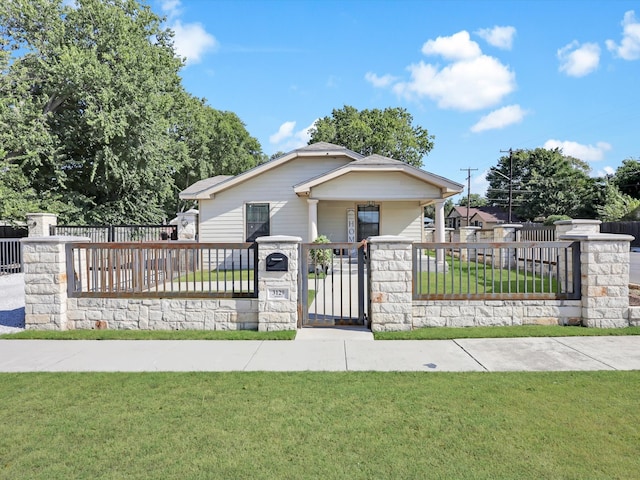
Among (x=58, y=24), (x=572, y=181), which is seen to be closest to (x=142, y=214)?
(x=58, y=24)

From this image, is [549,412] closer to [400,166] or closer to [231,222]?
[400,166]

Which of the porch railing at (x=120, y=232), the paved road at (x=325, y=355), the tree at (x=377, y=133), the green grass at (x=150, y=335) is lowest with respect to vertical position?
the paved road at (x=325, y=355)

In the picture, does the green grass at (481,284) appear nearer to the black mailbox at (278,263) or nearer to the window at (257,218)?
the black mailbox at (278,263)

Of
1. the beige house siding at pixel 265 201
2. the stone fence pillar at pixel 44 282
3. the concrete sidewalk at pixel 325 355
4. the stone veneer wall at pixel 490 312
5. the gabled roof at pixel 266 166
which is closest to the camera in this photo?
the concrete sidewalk at pixel 325 355

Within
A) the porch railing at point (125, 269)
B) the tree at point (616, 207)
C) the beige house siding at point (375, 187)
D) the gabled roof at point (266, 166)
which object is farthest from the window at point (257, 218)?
the tree at point (616, 207)

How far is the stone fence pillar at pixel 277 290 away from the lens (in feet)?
20.8

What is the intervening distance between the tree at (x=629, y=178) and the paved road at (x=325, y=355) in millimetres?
42102

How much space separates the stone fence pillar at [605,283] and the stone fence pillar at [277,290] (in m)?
4.74

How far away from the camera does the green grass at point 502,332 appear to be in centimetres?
596

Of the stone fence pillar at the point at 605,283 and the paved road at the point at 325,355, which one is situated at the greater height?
the stone fence pillar at the point at 605,283

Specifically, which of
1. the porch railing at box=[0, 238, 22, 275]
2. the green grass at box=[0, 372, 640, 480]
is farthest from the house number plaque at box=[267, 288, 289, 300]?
the porch railing at box=[0, 238, 22, 275]

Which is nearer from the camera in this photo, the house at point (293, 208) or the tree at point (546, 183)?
the house at point (293, 208)

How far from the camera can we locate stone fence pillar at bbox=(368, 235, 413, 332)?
6.32 metres

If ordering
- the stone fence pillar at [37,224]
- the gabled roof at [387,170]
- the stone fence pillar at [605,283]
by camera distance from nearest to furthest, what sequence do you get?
1. the stone fence pillar at [605,283]
2. the gabled roof at [387,170]
3. the stone fence pillar at [37,224]
